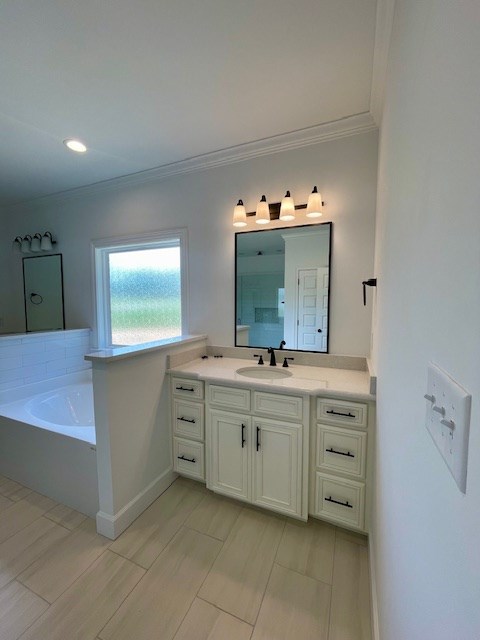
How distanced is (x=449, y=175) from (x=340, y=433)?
1424 mm

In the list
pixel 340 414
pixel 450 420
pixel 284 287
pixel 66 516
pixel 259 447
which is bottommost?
pixel 66 516

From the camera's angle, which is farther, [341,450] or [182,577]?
[341,450]

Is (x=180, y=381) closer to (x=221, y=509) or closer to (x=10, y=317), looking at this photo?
(x=221, y=509)

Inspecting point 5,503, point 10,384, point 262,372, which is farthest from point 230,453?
point 10,384

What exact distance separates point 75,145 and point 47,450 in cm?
227

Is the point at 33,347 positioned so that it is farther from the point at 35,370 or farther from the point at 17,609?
the point at 17,609

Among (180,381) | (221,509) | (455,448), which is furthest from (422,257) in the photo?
Answer: (221,509)

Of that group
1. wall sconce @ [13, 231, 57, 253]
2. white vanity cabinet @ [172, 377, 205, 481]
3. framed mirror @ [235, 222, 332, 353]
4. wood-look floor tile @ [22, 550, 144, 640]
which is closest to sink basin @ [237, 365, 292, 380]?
framed mirror @ [235, 222, 332, 353]

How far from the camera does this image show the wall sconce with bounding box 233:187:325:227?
75.8 inches

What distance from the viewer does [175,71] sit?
1.45 meters

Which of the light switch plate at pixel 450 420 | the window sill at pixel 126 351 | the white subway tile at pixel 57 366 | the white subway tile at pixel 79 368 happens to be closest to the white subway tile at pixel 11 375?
the white subway tile at pixel 57 366

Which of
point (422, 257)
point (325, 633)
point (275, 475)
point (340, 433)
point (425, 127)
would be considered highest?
point (425, 127)

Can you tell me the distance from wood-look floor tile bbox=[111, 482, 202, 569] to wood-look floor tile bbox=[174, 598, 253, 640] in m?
0.36

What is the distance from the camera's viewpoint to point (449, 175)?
414 millimetres
